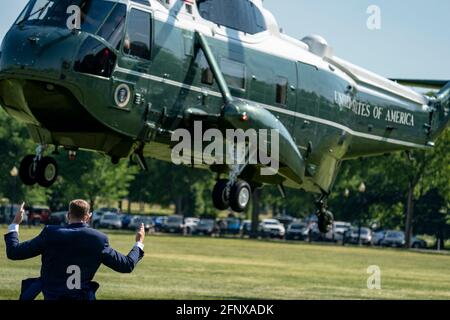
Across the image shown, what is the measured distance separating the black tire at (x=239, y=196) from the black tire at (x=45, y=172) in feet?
12.6

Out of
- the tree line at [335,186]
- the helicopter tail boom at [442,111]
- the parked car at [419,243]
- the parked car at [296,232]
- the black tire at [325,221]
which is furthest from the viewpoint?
the parked car at [296,232]

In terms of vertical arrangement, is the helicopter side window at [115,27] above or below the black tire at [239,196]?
above

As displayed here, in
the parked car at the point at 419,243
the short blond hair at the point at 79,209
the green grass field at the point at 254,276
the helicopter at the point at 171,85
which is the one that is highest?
the helicopter at the point at 171,85

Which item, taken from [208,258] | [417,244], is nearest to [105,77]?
[208,258]

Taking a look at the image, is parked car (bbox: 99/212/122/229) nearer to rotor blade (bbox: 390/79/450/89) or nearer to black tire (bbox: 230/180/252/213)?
rotor blade (bbox: 390/79/450/89)

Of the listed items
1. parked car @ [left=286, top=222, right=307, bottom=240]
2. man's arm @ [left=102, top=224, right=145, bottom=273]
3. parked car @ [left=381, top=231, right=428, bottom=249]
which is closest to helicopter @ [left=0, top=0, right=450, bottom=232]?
man's arm @ [left=102, top=224, right=145, bottom=273]

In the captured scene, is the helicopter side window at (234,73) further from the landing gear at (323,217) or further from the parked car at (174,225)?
the parked car at (174,225)

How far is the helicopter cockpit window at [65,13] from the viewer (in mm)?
19688

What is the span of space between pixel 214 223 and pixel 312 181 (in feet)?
261

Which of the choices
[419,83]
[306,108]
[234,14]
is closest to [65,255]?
[234,14]

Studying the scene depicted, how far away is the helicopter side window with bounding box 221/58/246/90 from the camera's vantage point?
22.5 metres

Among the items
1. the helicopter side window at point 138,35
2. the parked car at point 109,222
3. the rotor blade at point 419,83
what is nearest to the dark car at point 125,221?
the parked car at point 109,222

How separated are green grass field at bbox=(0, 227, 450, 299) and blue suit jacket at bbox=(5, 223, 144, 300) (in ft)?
47.0

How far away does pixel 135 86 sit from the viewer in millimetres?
20438
